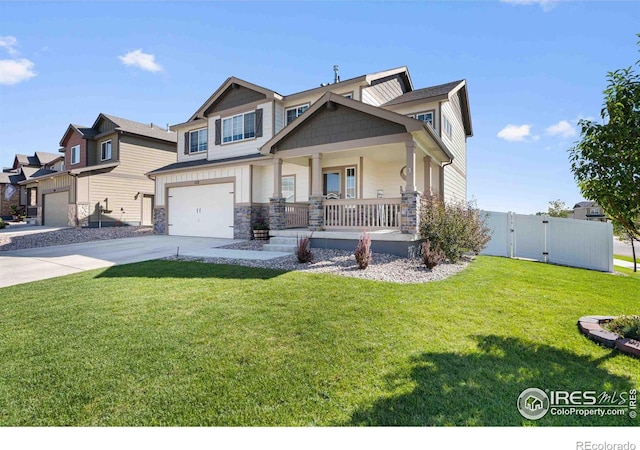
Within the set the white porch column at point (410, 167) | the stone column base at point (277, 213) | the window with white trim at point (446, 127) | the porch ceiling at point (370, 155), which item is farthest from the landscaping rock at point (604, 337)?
the window with white trim at point (446, 127)

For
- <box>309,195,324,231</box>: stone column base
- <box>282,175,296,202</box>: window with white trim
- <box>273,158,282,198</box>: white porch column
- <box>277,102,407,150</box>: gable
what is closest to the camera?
<box>277,102,407,150</box>: gable

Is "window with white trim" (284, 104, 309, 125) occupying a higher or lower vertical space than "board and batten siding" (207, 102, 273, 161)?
higher

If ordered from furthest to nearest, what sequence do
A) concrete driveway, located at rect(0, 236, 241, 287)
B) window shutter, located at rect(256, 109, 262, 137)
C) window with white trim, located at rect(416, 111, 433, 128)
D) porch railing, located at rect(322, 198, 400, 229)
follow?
1. window shutter, located at rect(256, 109, 262, 137)
2. window with white trim, located at rect(416, 111, 433, 128)
3. porch railing, located at rect(322, 198, 400, 229)
4. concrete driveway, located at rect(0, 236, 241, 287)

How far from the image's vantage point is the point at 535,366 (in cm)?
322

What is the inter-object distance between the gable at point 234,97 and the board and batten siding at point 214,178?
362cm

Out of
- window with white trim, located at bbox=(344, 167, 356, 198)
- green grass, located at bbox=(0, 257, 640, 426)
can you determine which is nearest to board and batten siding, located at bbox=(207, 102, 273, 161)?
window with white trim, located at bbox=(344, 167, 356, 198)

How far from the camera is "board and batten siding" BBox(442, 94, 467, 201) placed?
14211mm

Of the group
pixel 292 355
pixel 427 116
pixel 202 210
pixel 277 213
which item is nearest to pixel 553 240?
pixel 427 116

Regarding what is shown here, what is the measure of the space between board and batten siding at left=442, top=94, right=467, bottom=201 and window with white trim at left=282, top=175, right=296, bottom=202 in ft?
22.3

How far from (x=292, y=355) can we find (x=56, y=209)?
25.8 meters

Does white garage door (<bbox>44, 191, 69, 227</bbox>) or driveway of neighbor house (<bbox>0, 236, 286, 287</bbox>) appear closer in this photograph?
driveway of neighbor house (<bbox>0, 236, 286, 287</bbox>)

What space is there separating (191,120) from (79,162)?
1305 centimetres

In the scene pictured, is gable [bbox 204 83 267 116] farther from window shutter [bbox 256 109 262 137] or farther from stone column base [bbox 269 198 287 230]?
stone column base [bbox 269 198 287 230]

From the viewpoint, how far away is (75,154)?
2458 cm
